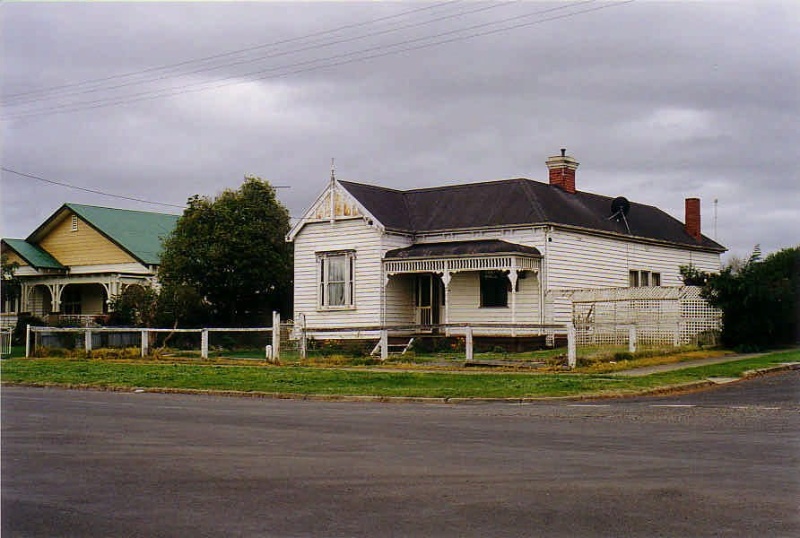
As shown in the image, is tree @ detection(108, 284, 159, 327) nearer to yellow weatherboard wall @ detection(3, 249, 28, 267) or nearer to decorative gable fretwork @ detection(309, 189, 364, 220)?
decorative gable fretwork @ detection(309, 189, 364, 220)

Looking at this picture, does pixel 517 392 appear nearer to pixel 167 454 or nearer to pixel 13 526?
pixel 167 454

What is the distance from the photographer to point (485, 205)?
3822 cm

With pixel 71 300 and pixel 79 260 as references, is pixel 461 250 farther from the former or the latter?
pixel 71 300

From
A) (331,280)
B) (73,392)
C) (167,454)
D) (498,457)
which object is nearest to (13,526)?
(167,454)

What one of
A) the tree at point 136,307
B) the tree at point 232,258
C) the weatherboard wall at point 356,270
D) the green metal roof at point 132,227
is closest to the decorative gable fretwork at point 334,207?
the weatherboard wall at point 356,270

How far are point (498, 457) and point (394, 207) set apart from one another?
93.8ft

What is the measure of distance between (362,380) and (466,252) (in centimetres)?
1145

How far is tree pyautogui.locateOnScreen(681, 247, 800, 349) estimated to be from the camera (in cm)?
3034

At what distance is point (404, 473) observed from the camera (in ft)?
34.0

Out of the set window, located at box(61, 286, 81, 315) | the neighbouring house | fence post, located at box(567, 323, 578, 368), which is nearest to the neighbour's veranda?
fence post, located at box(567, 323, 578, 368)

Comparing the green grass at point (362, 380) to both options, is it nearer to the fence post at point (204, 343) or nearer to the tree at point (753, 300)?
the tree at point (753, 300)

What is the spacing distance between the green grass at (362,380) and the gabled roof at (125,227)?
21756 millimetres

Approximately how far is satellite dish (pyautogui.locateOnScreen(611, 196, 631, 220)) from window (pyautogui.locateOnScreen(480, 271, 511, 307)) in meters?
7.12

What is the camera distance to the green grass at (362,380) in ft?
69.8
